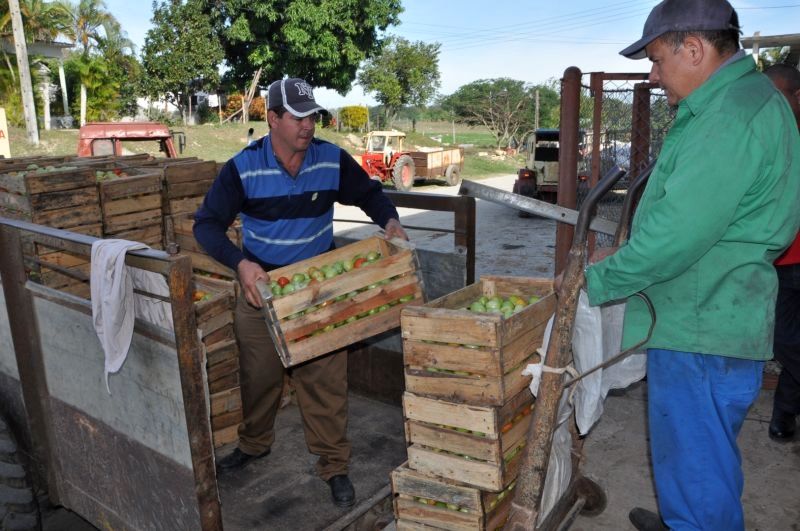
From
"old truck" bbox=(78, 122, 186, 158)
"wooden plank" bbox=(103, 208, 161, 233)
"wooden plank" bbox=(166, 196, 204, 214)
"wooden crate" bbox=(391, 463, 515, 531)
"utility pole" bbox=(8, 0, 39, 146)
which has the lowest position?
"wooden crate" bbox=(391, 463, 515, 531)

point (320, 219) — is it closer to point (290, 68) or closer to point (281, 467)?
point (281, 467)

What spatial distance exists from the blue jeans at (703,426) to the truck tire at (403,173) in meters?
19.9

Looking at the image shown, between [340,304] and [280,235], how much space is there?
694 millimetres

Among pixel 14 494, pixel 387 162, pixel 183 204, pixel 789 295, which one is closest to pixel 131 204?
pixel 183 204

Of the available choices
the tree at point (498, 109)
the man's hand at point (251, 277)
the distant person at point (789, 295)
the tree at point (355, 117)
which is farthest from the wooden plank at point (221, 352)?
the tree at point (498, 109)

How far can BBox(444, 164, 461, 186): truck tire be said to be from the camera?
25845 mm

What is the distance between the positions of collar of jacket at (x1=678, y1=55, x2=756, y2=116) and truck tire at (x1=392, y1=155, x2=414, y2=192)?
20.0 metres

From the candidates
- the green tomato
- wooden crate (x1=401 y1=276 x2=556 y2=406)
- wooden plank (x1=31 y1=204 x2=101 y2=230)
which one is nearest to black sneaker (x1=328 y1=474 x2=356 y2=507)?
wooden crate (x1=401 y1=276 x2=556 y2=406)

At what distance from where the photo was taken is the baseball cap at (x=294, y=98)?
3.73 meters

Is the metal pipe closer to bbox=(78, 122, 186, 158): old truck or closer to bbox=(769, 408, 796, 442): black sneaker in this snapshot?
bbox=(769, 408, 796, 442): black sneaker

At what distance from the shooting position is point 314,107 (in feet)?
12.3

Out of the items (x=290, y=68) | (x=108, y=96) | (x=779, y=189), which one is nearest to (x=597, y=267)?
(x=779, y=189)

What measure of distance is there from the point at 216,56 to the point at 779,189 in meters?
36.3

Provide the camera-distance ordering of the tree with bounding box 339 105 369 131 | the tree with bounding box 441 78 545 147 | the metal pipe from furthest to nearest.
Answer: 1. the tree with bounding box 441 78 545 147
2. the tree with bounding box 339 105 369 131
3. the metal pipe
